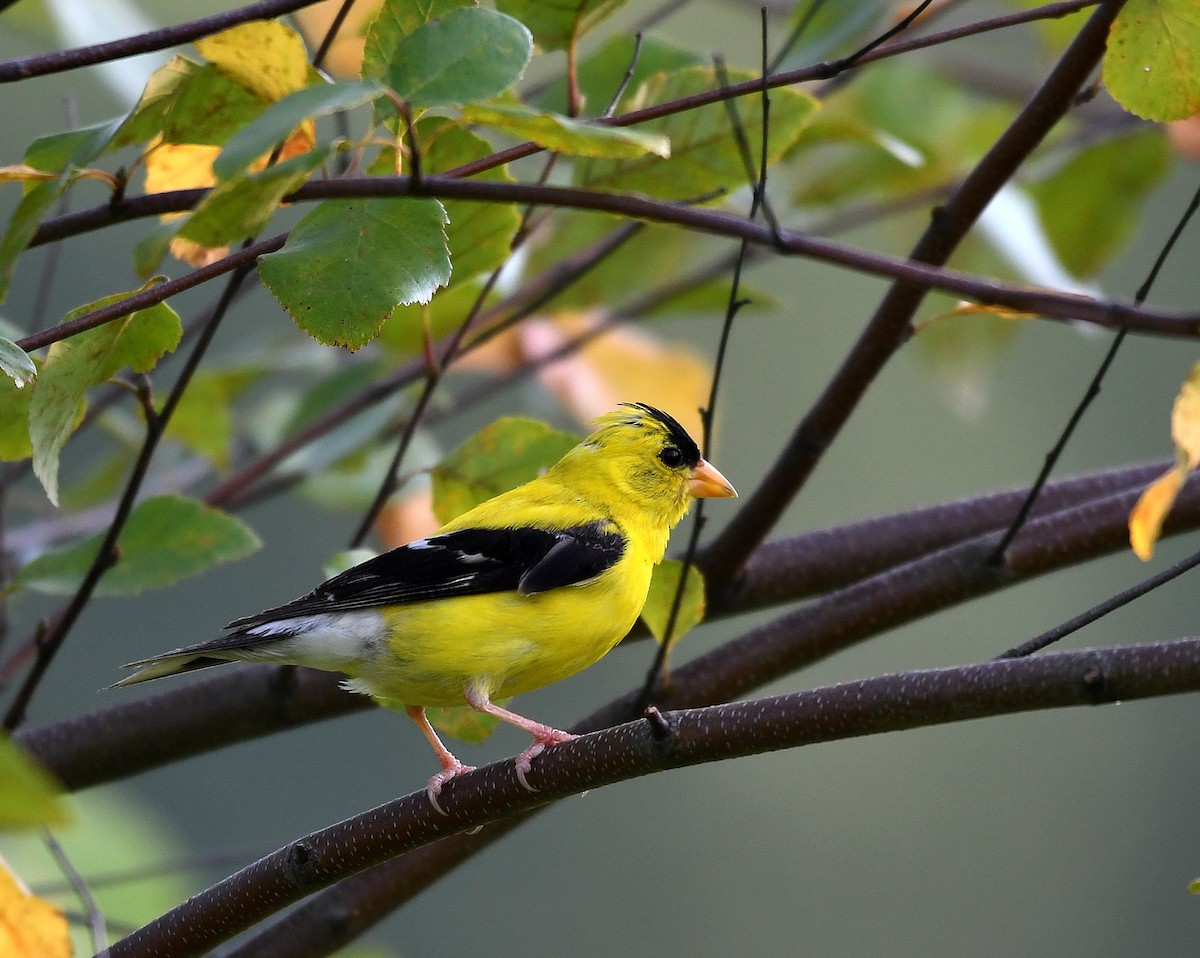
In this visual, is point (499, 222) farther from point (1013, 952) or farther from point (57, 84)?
point (1013, 952)

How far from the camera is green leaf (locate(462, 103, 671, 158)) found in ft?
3.97

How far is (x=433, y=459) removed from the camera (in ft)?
9.84

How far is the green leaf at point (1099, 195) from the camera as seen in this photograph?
3102mm

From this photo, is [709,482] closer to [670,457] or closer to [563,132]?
[670,457]

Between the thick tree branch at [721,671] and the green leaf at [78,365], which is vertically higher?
the green leaf at [78,365]

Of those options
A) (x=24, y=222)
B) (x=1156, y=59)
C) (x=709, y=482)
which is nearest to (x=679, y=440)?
(x=709, y=482)

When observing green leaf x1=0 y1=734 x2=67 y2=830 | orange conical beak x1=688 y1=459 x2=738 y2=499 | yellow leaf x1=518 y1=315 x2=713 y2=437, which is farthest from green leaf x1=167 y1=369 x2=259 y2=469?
green leaf x1=0 y1=734 x2=67 y2=830

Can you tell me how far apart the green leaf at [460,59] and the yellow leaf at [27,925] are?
32.3 inches

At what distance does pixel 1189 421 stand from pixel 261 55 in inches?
38.7

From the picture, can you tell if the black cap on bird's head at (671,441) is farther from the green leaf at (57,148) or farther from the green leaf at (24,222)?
the green leaf at (24,222)

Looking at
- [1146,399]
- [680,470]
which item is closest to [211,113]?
[680,470]

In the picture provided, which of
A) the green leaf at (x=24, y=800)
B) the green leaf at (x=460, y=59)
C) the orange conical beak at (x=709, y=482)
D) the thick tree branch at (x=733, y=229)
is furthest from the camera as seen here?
the orange conical beak at (x=709, y=482)

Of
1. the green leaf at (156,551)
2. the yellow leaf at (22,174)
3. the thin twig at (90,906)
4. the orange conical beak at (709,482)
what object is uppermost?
the yellow leaf at (22,174)

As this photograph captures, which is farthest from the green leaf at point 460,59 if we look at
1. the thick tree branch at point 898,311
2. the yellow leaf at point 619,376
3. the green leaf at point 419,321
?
the yellow leaf at point 619,376
